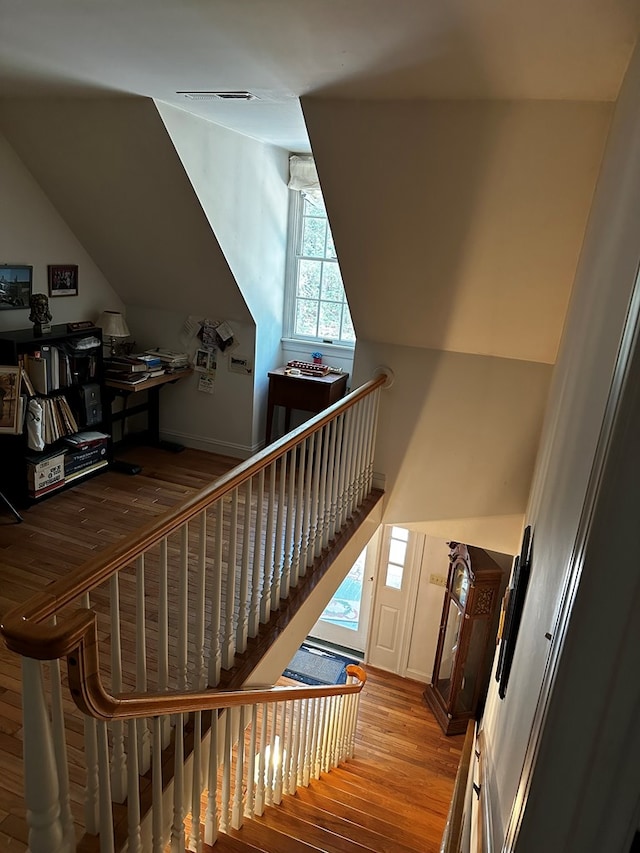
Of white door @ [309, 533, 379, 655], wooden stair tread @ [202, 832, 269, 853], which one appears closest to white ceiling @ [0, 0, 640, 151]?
wooden stair tread @ [202, 832, 269, 853]

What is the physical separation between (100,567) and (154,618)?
1430 mm

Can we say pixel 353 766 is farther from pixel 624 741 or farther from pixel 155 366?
pixel 624 741

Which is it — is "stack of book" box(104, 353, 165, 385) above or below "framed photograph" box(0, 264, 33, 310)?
below

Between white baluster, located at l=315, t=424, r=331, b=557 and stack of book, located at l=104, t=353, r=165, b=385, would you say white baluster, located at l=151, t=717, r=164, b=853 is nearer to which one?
white baluster, located at l=315, t=424, r=331, b=557

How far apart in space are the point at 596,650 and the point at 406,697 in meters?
5.45

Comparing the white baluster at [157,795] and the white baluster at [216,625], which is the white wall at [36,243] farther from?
the white baluster at [157,795]

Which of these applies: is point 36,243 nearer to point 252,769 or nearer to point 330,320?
point 330,320

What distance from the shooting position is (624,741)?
832 millimetres

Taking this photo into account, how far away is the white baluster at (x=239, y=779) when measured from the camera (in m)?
2.42

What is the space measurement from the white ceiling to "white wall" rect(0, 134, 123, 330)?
1.17 metres

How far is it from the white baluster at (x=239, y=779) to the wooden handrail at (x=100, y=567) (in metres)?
1.01

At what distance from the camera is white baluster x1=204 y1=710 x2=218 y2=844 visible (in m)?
2.12

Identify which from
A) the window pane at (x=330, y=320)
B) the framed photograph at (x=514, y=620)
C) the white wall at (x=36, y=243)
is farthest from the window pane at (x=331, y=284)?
the framed photograph at (x=514, y=620)

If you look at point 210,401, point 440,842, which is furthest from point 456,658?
point 210,401
